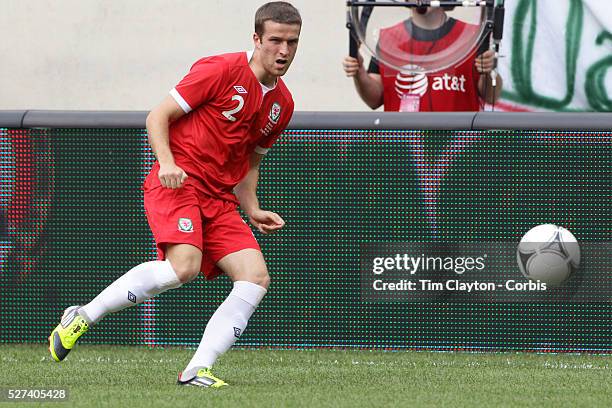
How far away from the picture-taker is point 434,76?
8812 mm

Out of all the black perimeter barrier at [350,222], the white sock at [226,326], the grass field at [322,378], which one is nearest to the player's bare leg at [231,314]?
the white sock at [226,326]

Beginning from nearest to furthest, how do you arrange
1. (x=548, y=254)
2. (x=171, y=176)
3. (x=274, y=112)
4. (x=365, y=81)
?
(x=171, y=176) → (x=274, y=112) → (x=548, y=254) → (x=365, y=81)

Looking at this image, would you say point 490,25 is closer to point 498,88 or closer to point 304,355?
point 498,88

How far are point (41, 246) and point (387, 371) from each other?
2325 mm

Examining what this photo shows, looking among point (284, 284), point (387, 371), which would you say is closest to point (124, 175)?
point (284, 284)

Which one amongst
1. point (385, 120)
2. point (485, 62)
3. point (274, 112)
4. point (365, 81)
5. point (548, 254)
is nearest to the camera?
point (274, 112)

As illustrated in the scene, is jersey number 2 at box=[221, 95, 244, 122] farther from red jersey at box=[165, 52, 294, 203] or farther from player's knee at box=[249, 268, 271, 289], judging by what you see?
player's knee at box=[249, 268, 271, 289]

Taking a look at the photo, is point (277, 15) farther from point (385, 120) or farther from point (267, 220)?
point (385, 120)

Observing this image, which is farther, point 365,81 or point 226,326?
point 365,81

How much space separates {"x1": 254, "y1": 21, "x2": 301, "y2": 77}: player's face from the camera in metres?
6.61

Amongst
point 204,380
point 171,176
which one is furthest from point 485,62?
point 204,380

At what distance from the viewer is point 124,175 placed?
8.60 metres

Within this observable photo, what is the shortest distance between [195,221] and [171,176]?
1.29 feet

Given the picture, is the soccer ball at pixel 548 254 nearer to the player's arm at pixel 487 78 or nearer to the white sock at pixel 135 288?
the player's arm at pixel 487 78
